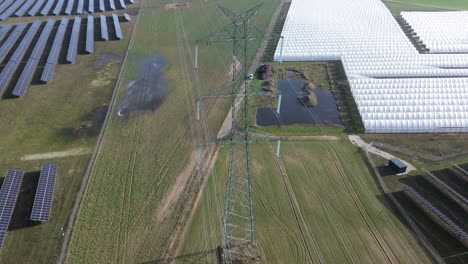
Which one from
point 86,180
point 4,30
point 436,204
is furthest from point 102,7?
point 436,204

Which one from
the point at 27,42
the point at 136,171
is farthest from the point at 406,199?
the point at 27,42

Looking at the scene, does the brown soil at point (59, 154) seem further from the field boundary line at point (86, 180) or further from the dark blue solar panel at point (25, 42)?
the dark blue solar panel at point (25, 42)

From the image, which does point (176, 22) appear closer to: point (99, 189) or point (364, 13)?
point (364, 13)

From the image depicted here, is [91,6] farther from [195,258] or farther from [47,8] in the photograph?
[195,258]

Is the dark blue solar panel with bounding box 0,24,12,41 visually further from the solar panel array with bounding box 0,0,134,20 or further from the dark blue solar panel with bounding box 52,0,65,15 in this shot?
the dark blue solar panel with bounding box 52,0,65,15

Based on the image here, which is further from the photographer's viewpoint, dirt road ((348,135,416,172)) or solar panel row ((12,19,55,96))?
solar panel row ((12,19,55,96))

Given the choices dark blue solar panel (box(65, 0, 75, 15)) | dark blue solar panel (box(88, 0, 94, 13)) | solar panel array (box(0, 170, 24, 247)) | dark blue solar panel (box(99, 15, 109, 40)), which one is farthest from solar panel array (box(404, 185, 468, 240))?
dark blue solar panel (box(65, 0, 75, 15))

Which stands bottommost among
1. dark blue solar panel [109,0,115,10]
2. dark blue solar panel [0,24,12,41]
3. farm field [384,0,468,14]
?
dark blue solar panel [0,24,12,41]

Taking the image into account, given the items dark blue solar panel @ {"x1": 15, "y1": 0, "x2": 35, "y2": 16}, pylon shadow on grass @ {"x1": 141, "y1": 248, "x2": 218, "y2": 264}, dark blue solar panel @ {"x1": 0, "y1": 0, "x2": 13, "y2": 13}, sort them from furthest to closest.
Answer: dark blue solar panel @ {"x1": 0, "y1": 0, "x2": 13, "y2": 13} → dark blue solar panel @ {"x1": 15, "y1": 0, "x2": 35, "y2": 16} → pylon shadow on grass @ {"x1": 141, "y1": 248, "x2": 218, "y2": 264}
